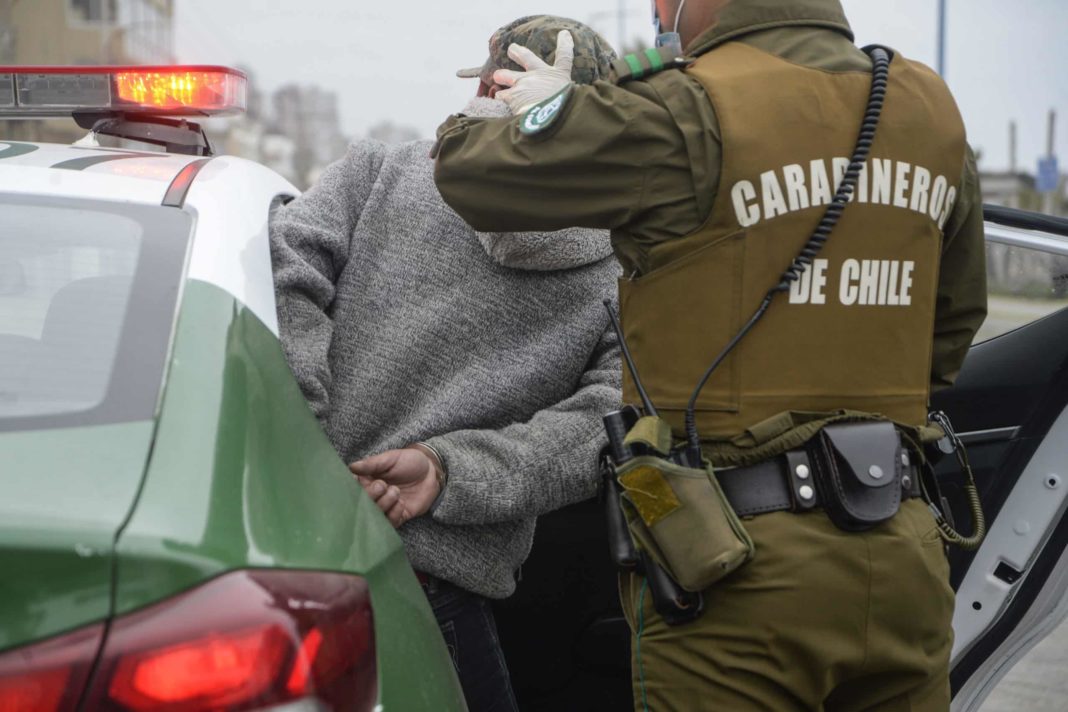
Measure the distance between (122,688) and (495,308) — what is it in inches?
42.1

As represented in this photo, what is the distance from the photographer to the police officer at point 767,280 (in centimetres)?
171

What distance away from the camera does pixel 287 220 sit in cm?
194

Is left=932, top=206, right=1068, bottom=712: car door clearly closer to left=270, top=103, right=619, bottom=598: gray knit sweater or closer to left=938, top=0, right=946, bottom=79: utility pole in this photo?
left=270, top=103, right=619, bottom=598: gray knit sweater

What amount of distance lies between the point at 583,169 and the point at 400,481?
57 centimetres

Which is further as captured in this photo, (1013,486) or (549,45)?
(1013,486)

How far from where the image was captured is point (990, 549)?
97.7 inches

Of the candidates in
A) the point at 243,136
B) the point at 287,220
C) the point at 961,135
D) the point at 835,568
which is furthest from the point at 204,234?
the point at 243,136

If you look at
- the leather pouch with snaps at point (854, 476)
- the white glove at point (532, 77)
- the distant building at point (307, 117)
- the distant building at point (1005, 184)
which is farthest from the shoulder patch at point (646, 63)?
the distant building at point (307, 117)

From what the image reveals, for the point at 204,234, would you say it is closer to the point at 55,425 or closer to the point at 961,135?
the point at 55,425

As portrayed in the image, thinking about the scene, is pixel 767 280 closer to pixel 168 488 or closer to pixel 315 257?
pixel 315 257

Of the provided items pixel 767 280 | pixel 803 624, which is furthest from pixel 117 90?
pixel 803 624

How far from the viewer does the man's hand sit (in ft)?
6.08

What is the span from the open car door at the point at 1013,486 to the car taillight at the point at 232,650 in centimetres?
169

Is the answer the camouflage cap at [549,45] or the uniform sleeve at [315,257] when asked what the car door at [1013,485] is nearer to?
the camouflage cap at [549,45]
